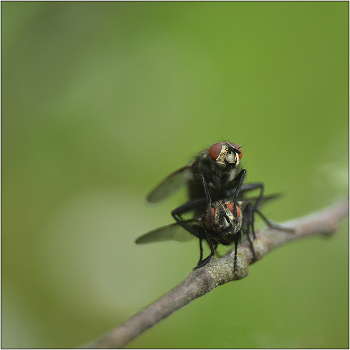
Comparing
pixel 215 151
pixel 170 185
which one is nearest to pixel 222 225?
pixel 215 151

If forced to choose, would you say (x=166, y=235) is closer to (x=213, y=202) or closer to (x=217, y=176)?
(x=213, y=202)

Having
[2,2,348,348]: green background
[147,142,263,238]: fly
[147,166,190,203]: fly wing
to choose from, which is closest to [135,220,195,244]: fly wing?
[147,142,263,238]: fly

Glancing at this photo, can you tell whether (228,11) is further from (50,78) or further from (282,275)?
(282,275)

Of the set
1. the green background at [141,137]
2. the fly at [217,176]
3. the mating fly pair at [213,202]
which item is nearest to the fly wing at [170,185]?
the mating fly pair at [213,202]

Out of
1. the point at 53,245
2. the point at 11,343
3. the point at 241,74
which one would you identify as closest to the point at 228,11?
the point at 241,74

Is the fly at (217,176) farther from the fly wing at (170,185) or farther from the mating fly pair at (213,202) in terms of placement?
the fly wing at (170,185)

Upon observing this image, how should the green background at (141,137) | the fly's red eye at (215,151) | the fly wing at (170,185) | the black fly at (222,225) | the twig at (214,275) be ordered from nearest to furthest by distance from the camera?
the twig at (214,275) < the black fly at (222,225) < the fly's red eye at (215,151) < the fly wing at (170,185) < the green background at (141,137)

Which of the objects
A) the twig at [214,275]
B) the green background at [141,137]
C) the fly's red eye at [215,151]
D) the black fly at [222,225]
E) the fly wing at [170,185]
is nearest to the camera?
the twig at [214,275]
